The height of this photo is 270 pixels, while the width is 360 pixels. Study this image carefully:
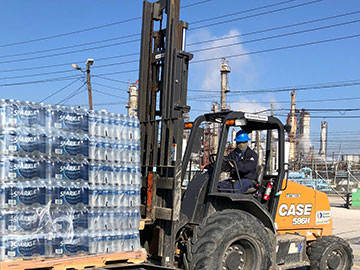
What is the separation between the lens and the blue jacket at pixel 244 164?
6.59 m

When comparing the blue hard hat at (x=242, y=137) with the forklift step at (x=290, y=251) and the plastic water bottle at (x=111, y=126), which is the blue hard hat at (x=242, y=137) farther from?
the plastic water bottle at (x=111, y=126)

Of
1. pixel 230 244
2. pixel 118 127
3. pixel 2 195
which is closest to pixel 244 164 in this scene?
pixel 230 244

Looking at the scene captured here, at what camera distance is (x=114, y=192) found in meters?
5.55

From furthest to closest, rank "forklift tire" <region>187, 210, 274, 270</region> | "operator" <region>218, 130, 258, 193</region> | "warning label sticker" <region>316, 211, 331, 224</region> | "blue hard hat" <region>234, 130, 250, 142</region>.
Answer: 1. "warning label sticker" <region>316, 211, 331, 224</region>
2. "blue hard hat" <region>234, 130, 250, 142</region>
3. "operator" <region>218, 130, 258, 193</region>
4. "forklift tire" <region>187, 210, 274, 270</region>

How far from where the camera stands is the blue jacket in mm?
6594

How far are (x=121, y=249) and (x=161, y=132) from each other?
5.57 feet

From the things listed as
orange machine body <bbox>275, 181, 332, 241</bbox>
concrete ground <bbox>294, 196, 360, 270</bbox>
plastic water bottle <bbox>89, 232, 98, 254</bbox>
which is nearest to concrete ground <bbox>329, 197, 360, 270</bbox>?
Answer: concrete ground <bbox>294, 196, 360, 270</bbox>

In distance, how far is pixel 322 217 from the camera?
8.11 metres

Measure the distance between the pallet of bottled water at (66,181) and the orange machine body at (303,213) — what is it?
282 centimetres

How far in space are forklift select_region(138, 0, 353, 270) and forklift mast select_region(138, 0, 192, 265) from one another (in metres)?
0.01

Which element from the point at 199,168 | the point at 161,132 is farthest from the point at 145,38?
the point at 199,168

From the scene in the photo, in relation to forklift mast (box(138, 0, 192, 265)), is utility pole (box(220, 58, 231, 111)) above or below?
above

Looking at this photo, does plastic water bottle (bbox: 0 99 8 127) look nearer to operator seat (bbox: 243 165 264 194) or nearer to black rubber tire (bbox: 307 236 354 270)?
operator seat (bbox: 243 165 264 194)

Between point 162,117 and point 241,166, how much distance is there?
1.37 m
